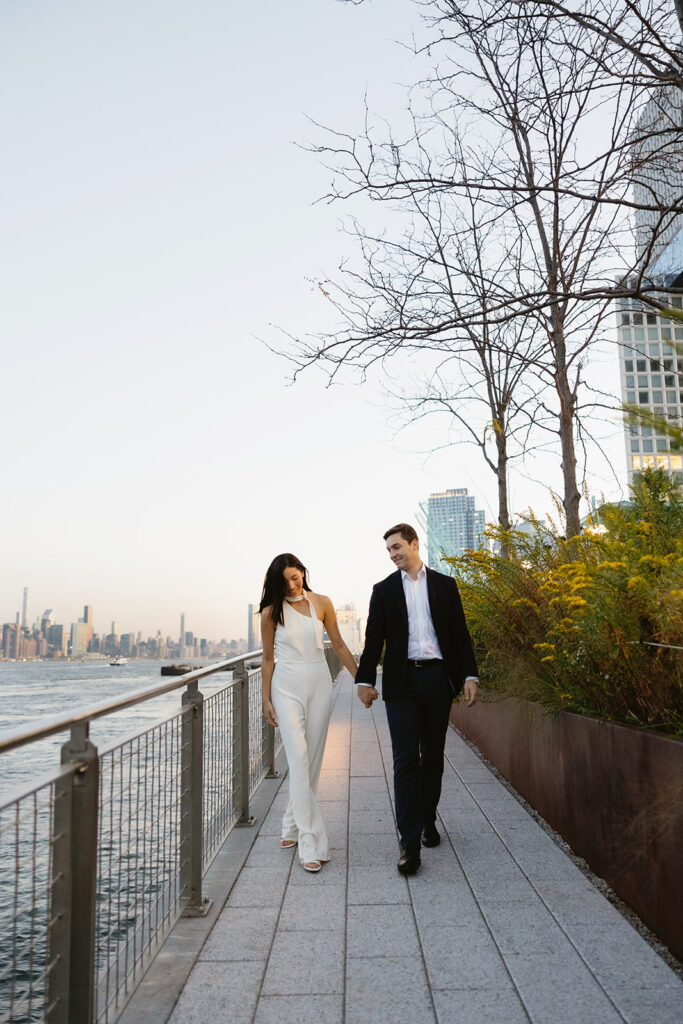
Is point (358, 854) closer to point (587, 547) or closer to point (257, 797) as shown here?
point (257, 797)

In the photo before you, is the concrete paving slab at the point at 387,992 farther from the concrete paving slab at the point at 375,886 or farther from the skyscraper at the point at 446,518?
the skyscraper at the point at 446,518

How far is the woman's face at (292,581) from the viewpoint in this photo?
510cm

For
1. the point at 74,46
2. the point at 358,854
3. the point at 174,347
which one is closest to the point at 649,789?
the point at 358,854

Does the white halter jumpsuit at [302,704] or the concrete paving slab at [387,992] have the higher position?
the white halter jumpsuit at [302,704]

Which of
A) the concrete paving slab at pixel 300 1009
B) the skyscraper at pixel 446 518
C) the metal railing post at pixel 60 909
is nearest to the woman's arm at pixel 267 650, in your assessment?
the concrete paving slab at pixel 300 1009

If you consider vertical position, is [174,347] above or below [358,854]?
above

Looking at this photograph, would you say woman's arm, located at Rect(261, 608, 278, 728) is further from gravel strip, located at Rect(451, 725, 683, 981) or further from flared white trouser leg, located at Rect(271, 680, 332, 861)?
gravel strip, located at Rect(451, 725, 683, 981)

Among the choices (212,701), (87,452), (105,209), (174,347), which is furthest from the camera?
(87,452)

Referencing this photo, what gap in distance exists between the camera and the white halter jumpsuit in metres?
4.64

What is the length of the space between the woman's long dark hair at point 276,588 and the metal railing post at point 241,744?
74 cm

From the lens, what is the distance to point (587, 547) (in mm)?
6293

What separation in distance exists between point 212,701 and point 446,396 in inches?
352

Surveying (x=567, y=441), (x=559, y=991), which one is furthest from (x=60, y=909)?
(x=567, y=441)

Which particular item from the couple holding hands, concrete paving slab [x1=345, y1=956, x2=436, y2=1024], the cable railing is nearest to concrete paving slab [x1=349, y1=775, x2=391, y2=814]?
the couple holding hands
